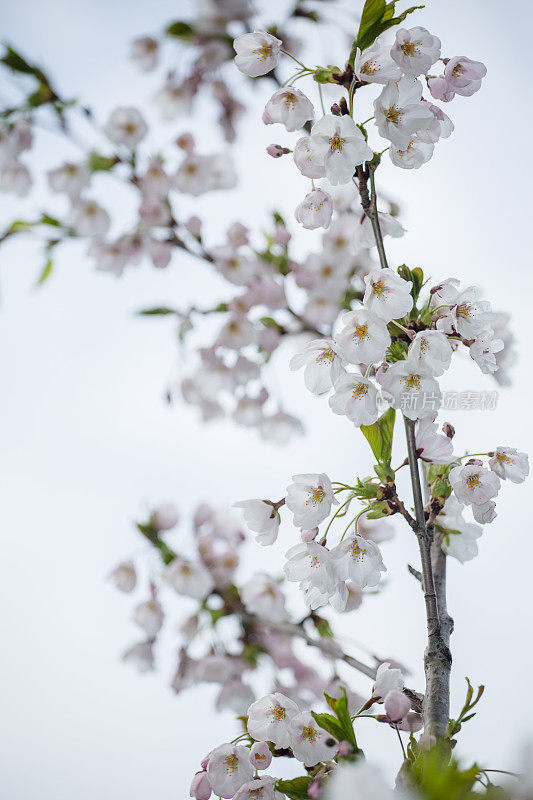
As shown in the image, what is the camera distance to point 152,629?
194cm

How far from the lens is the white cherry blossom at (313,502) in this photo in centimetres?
82

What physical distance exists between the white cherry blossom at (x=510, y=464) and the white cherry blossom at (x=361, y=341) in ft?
0.64

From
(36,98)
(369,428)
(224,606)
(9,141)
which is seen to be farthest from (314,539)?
(9,141)

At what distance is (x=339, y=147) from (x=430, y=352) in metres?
0.27

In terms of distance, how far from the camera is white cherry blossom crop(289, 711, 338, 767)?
2.51 feet

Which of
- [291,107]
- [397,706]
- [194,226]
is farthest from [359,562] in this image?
[194,226]

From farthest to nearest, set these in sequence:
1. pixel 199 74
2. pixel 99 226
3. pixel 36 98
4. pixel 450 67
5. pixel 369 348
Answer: pixel 199 74
pixel 99 226
pixel 36 98
pixel 450 67
pixel 369 348

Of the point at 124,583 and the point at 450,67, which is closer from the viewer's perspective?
the point at 450,67

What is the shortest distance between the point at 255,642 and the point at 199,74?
190 centimetres

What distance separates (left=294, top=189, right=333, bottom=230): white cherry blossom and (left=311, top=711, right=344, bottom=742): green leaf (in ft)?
2.03

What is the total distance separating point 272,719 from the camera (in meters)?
0.83

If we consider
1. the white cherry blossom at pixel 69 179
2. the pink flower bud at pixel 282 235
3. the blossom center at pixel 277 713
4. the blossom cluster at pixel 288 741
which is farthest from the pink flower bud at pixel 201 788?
the white cherry blossom at pixel 69 179

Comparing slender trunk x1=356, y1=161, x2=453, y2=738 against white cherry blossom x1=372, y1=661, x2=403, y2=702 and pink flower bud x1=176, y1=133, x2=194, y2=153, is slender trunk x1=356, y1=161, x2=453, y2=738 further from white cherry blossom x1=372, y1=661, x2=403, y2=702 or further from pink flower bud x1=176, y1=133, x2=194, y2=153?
pink flower bud x1=176, y1=133, x2=194, y2=153

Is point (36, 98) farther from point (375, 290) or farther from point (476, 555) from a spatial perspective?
point (476, 555)
